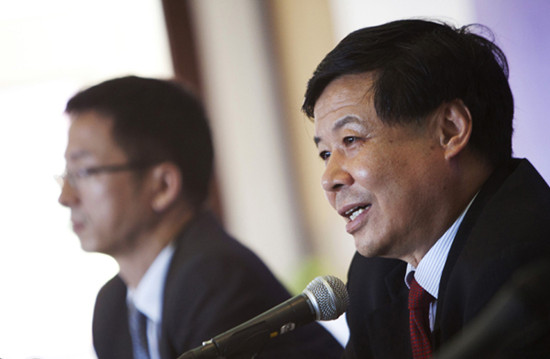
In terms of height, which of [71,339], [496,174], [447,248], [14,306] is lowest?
[71,339]

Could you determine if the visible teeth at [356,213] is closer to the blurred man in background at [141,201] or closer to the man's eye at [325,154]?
the man's eye at [325,154]

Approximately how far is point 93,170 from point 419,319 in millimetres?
1164

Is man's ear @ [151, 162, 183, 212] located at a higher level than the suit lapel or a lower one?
higher

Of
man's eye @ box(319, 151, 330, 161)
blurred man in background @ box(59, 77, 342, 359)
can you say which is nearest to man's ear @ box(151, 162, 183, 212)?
blurred man in background @ box(59, 77, 342, 359)

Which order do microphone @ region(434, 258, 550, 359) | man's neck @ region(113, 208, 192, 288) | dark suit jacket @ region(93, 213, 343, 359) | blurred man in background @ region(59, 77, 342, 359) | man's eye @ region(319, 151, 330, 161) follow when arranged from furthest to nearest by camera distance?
man's neck @ region(113, 208, 192, 288) → blurred man in background @ region(59, 77, 342, 359) → dark suit jacket @ region(93, 213, 343, 359) → man's eye @ region(319, 151, 330, 161) → microphone @ region(434, 258, 550, 359)

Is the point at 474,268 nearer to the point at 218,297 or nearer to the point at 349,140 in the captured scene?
the point at 349,140

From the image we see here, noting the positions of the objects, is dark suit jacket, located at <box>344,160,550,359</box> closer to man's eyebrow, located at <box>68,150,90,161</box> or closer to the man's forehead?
the man's forehead

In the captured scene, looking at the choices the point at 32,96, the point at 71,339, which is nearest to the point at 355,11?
the point at 32,96

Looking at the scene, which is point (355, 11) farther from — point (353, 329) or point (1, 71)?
point (1, 71)

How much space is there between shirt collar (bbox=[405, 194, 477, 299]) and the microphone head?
0.75 ft

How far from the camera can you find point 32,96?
3.72 meters

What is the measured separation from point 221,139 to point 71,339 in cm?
145

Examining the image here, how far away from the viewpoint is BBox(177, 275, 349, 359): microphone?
1.05 meters

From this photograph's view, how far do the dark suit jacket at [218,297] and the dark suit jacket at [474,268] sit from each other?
24 centimetres
